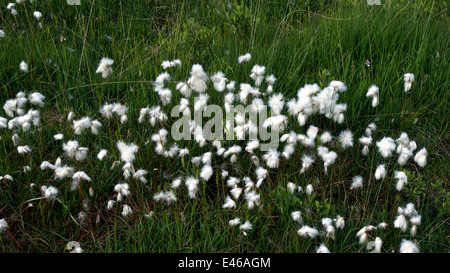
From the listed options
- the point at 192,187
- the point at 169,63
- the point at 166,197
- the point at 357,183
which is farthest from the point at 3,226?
the point at 357,183

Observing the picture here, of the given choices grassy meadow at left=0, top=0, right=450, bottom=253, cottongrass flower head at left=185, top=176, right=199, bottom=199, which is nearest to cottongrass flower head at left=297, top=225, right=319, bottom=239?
grassy meadow at left=0, top=0, right=450, bottom=253

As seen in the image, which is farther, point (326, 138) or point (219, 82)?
point (219, 82)

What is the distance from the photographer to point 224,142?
273 centimetres

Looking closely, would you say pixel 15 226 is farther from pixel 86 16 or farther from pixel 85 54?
pixel 86 16

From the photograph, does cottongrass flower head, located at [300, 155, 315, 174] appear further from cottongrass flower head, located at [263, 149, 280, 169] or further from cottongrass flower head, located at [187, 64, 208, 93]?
cottongrass flower head, located at [187, 64, 208, 93]

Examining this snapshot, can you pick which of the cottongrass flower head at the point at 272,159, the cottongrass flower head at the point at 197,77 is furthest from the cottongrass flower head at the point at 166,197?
the cottongrass flower head at the point at 197,77

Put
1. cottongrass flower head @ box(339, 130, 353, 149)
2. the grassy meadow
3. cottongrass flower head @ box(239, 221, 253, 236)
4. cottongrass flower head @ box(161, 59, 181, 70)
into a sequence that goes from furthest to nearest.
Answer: cottongrass flower head @ box(161, 59, 181, 70)
cottongrass flower head @ box(339, 130, 353, 149)
the grassy meadow
cottongrass flower head @ box(239, 221, 253, 236)

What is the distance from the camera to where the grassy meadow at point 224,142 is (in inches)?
88.9

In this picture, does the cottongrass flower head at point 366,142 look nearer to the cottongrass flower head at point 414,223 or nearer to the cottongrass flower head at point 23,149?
the cottongrass flower head at point 414,223

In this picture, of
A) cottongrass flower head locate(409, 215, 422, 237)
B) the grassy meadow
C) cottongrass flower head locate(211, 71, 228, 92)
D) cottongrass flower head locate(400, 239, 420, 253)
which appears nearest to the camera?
cottongrass flower head locate(400, 239, 420, 253)

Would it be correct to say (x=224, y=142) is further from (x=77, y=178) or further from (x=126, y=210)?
(x=77, y=178)

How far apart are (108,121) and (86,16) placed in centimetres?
174

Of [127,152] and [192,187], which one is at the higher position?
[127,152]

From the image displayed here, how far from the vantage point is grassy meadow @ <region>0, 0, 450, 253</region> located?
2258 mm
